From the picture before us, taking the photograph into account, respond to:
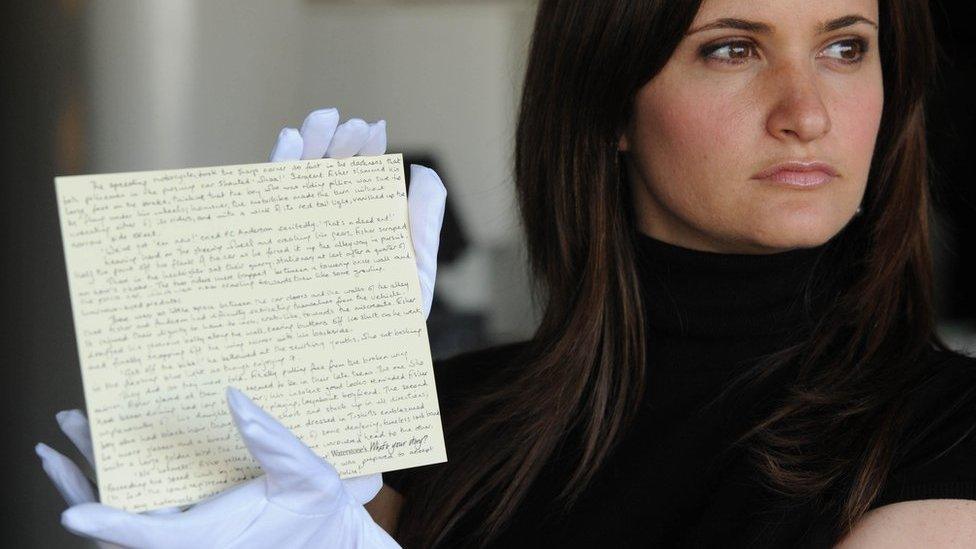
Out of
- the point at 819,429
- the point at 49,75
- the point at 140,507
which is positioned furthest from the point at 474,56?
the point at 140,507

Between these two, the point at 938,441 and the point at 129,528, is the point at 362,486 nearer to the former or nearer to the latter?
the point at 129,528

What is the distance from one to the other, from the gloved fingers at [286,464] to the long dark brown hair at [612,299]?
15.0 inches

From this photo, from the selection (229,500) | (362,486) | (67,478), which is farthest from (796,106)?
(67,478)

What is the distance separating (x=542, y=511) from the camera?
134 centimetres

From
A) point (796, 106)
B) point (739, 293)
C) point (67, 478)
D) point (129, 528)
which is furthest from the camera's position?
point (739, 293)

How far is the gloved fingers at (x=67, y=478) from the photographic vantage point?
41.0 inches

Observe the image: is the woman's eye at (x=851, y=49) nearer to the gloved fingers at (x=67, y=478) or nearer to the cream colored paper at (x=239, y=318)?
the cream colored paper at (x=239, y=318)

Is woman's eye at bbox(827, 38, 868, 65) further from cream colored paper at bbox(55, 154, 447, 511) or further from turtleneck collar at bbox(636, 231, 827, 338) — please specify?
cream colored paper at bbox(55, 154, 447, 511)

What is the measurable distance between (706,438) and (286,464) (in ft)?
1.80

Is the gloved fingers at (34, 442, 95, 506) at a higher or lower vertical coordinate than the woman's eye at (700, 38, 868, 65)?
lower

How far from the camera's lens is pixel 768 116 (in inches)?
51.7

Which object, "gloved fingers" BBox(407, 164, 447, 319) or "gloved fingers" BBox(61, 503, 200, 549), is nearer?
"gloved fingers" BBox(61, 503, 200, 549)

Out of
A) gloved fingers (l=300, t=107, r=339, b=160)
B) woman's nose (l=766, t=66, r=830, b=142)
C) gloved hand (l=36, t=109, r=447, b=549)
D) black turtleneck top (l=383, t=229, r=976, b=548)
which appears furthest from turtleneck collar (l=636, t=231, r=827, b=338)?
gloved fingers (l=300, t=107, r=339, b=160)

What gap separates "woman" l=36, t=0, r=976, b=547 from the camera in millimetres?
1213
